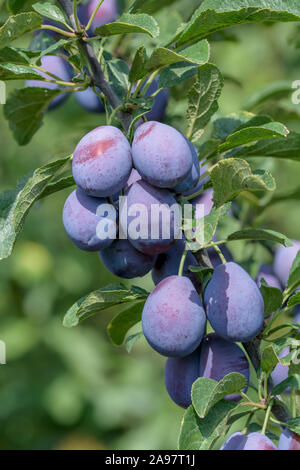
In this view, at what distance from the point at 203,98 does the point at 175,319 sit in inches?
12.1

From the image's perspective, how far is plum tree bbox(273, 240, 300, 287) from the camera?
104 centimetres

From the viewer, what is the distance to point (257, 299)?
79cm

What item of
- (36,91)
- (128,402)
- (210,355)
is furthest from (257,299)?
(128,402)

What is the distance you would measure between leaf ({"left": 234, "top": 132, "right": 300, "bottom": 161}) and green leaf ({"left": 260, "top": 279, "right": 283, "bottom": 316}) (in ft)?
0.66

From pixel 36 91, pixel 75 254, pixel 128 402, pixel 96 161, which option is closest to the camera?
pixel 96 161

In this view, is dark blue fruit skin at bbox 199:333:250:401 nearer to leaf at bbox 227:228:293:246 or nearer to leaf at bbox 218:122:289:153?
leaf at bbox 227:228:293:246

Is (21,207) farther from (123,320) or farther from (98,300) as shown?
(123,320)

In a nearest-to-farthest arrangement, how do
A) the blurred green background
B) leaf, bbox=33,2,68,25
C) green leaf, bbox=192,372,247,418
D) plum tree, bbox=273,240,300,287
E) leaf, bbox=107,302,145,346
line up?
green leaf, bbox=192,372,247,418, leaf, bbox=33,2,68,25, leaf, bbox=107,302,145,346, plum tree, bbox=273,240,300,287, the blurred green background

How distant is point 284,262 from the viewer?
41.3 inches

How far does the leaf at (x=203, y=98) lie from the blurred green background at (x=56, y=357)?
1236mm

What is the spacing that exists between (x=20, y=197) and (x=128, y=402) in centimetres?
156

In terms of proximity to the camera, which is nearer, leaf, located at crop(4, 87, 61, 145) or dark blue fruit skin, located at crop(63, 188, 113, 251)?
dark blue fruit skin, located at crop(63, 188, 113, 251)

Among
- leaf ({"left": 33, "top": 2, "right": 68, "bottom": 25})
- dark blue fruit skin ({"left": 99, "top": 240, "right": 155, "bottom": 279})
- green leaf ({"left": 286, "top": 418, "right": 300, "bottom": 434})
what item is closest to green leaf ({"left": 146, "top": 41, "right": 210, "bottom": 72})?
leaf ({"left": 33, "top": 2, "right": 68, "bottom": 25})
